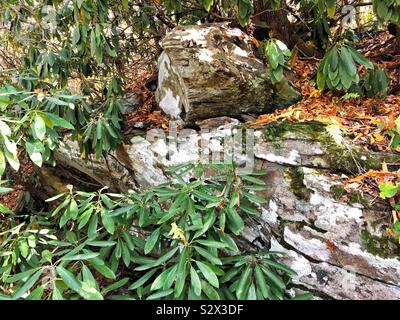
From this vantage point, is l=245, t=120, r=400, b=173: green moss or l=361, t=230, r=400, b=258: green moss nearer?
l=361, t=230, r=400, b=258: green moss

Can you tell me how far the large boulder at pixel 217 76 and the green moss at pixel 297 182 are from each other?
26.4 inches

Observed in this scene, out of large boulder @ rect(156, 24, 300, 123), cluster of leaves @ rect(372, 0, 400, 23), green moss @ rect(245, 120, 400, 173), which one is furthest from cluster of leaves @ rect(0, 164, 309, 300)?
cluster of leaves @ rect(372, 0, 400, 23)

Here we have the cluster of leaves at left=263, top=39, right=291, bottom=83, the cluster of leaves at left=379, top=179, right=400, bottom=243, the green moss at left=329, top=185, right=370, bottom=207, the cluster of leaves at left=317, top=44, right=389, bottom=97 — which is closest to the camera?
the cluster of leaves at left=379, top=179, right=400, bottom=243

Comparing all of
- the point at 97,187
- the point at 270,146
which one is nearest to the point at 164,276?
the point at 270,146

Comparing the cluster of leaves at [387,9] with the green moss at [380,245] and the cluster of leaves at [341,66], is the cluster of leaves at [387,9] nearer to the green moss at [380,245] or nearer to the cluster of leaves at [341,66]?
the cluster of leaves at [341,66]

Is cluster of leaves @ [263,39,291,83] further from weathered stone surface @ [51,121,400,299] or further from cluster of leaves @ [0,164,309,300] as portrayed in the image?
cluster of leaves @ [0,164,309,300]

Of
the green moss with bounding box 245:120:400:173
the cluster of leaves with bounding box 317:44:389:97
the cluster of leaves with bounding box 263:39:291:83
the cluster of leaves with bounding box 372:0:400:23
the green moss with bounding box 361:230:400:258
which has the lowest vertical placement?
the green moss with bounding box 361:230:400:258

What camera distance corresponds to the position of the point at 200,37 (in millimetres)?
2342

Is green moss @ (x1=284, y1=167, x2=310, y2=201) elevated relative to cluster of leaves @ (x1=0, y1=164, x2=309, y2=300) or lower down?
elevated

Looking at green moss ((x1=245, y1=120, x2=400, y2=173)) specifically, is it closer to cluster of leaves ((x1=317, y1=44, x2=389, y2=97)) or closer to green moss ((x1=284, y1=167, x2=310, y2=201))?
green moss ((x1=284, y1=167, x2=310, y2=201))

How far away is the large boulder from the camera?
2.27 metres

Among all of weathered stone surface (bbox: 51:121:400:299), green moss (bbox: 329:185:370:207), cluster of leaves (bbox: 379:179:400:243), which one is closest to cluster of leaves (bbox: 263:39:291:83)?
weathered stone surface (bbox: 51:121:400:299)

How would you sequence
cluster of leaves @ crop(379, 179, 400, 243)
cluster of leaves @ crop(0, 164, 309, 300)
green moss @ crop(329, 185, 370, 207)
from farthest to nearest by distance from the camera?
green moss @ crop(329, 185, 370, 207), cluster of leaves @ crop(379, 179, 400, 243), cluster of leaves @ crop(0, 164, 309, 300)

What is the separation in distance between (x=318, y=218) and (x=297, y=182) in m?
0.24
